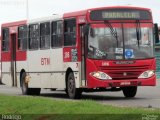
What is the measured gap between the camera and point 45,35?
Answer: 88.9ft

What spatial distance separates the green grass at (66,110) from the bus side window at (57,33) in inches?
184

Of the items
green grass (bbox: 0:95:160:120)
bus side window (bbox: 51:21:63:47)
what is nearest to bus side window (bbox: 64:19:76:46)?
bus side window (bbox: 51:21:63:47)

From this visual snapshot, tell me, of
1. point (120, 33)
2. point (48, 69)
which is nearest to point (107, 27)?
point (120, 33)

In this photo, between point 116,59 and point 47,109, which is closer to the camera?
point 47,109

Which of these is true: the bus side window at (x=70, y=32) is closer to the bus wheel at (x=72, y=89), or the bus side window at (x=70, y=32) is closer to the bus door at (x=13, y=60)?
the bus wheel at (x=72, y=89)

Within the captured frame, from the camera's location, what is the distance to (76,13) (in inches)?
958

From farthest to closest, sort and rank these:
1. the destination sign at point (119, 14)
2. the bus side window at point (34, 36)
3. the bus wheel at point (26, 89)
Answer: the bus wheel at point (26, 89), the bus side window at point (34, 36), the destination sign at point (119, 14)

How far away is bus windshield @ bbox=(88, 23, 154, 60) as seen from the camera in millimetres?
23125

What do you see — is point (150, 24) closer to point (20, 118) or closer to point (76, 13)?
point (76, 13)

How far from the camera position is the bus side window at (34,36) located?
91.8 feet

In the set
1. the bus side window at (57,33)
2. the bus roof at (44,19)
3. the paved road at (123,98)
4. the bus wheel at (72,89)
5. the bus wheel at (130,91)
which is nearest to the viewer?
the paved road at (123,98)

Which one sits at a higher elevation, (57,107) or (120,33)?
(120,33)

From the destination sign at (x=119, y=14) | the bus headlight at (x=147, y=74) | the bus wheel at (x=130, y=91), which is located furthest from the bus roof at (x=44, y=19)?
the bus headlight at (x=147, y=74)

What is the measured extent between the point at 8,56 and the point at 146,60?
899cm
